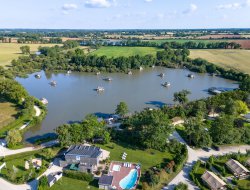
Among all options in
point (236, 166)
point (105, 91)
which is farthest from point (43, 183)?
point (105, 91)

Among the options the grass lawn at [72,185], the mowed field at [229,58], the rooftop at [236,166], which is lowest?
the grass lawn at [72,185]

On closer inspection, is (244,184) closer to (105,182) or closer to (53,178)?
(105,182)

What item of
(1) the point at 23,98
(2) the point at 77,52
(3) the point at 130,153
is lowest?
(3) the point at 130,153

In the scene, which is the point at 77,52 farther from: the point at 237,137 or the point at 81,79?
the point at 237,137

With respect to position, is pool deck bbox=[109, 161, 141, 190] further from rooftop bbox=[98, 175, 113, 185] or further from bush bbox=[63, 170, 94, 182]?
bush bbox=[63, 170, 94, 182]

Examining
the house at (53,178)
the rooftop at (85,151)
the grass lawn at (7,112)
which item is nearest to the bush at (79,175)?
the house at (53,178)

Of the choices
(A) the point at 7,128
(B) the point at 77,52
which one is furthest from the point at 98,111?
(B) the point at 77,52

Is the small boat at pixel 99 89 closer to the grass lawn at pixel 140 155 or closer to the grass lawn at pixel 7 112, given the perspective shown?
the grass lawn at pixel 7 112
